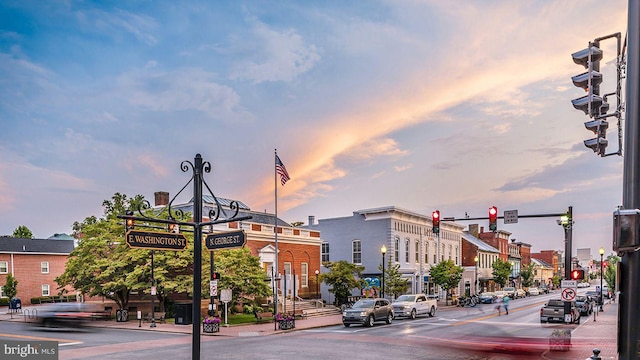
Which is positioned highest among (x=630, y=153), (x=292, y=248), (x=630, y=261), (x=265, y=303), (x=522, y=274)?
(x=630, y=153)

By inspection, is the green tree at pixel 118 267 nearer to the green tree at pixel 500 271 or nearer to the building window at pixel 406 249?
the building window at pixel 406 249

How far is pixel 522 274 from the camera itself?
4188 inches

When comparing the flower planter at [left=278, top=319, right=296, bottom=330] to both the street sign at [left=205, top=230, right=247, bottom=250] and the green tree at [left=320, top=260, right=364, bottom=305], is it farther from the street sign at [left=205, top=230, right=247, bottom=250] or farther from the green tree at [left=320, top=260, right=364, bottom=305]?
the street sign at [left=205, top=230, right=247, bottom=250]

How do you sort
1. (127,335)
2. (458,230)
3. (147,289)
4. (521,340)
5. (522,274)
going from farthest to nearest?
1. (522,274)
2. (458,230)
3. (147,289)
4. (127,335)
5. (521,340)

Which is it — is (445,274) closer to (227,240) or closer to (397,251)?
(397,251)

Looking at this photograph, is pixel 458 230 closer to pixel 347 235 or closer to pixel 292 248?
pixel 347 235

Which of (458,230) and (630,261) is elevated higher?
(630,261)

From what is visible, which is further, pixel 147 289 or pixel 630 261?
pixel 147 289

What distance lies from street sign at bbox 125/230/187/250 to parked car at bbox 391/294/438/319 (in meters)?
30.2

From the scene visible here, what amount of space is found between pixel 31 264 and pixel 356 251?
119ft

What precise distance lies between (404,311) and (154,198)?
2836 centimetres

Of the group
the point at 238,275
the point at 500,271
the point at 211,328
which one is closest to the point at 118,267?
the point at 238,275

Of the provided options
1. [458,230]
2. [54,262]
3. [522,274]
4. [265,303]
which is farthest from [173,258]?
[522,274]

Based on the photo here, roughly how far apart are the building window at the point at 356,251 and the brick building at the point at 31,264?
101 ft
